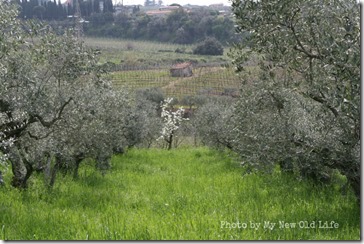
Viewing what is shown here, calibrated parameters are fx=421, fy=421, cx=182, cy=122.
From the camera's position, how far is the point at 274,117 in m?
9.47

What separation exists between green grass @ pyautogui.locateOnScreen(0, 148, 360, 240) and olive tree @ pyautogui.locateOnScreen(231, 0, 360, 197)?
139 centimetres

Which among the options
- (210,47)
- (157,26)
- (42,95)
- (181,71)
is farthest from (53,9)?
(42,95)

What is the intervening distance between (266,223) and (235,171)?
31.4 feet

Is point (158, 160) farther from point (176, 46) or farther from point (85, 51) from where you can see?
point (176, 46)

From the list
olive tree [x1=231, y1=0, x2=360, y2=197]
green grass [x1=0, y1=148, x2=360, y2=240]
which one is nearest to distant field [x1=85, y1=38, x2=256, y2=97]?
green grass [x1=0, y1=148, x2=360, y2=240]

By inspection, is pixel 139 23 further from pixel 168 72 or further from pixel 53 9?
pixel 168 72

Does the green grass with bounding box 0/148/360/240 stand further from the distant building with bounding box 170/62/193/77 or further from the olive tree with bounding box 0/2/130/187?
the distant building with bounding box 170/62/193/77

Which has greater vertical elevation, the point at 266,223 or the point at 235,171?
the point at 266,223

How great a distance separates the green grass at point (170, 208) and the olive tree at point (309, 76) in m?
1.39

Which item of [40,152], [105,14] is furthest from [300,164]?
[105,14]

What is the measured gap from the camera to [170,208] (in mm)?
10734


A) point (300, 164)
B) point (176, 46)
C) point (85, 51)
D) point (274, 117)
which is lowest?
point (176, 46)

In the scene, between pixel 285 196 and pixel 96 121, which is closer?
pixel 285 196

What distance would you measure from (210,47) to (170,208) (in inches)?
2989
